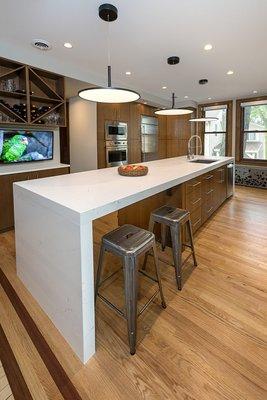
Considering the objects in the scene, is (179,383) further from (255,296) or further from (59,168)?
(59,168)

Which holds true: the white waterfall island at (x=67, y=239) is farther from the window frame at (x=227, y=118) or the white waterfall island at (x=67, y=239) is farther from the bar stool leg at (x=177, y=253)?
the window frame at (x=227, y=118)

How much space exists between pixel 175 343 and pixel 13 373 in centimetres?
93

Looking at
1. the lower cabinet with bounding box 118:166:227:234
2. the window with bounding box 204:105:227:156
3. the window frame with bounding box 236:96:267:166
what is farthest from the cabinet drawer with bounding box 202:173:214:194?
the window with bounding box 204:105:227:156

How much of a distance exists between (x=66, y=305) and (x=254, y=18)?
3.16m

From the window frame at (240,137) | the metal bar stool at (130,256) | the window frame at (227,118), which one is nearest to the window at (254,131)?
the window frame at (240,137)

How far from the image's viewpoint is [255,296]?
184 centimetres

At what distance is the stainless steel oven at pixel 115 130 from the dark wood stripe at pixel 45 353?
143 inches

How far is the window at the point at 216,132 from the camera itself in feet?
22.1

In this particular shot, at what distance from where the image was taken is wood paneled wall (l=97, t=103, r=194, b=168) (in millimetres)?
4684

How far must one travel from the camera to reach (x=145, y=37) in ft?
9.02

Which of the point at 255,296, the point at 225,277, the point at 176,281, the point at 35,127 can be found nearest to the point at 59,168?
the point at 35,127

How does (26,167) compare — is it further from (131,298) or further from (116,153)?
(131,298)

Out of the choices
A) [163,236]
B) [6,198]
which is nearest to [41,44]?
[6,198]

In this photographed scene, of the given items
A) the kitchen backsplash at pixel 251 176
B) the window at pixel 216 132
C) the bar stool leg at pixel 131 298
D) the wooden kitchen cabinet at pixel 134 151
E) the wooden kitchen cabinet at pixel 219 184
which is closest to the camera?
the bar stool leg at pixel 131 298
